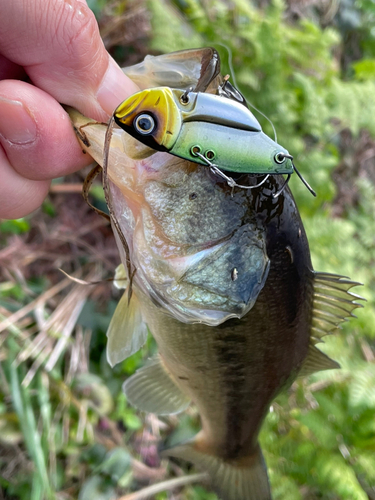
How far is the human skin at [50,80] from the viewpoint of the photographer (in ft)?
3.24

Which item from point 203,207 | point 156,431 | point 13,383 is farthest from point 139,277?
point 156,431

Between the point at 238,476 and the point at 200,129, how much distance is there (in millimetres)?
1752

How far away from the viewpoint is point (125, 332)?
52.6 inches

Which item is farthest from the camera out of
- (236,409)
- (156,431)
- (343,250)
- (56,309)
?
(343,250)

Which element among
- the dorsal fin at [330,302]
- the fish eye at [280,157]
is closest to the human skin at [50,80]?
the fish eye at [280,157]

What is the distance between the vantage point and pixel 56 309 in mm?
2639

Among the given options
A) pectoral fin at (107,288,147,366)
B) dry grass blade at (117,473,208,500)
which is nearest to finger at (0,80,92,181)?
pectoral fin at (107,288,147,366)

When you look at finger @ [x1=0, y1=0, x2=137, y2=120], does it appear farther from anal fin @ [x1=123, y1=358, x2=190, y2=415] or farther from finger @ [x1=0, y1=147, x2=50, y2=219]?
anal fin @ [x1=123, y1=358, x2=190, y2=415]

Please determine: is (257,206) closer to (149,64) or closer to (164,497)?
(149,64)

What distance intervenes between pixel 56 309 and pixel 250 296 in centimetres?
195

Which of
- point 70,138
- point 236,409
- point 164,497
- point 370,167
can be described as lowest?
point 164,497

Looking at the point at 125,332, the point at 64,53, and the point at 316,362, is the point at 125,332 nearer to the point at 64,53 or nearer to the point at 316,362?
the point at 316,362

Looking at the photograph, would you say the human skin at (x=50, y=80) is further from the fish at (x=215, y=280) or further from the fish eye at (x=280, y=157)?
the fish eye at (x=280, y=157)

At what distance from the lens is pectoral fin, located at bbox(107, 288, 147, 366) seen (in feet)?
4.37
